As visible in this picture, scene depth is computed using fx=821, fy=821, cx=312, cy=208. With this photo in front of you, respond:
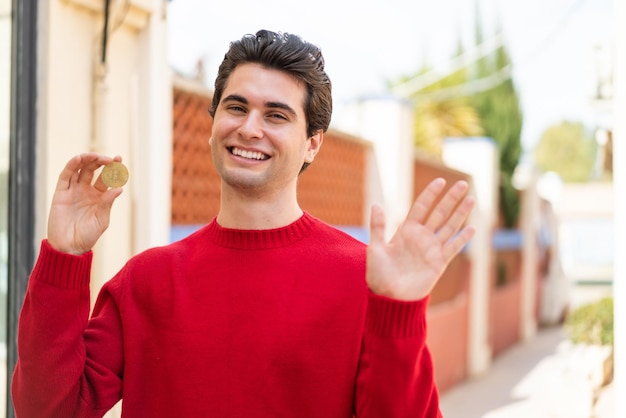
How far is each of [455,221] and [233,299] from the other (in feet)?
1.65

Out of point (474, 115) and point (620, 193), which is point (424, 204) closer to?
point (620, 193)

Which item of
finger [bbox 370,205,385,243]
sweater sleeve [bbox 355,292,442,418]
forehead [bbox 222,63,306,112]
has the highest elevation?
forehead [bbox 222,63,306,112]

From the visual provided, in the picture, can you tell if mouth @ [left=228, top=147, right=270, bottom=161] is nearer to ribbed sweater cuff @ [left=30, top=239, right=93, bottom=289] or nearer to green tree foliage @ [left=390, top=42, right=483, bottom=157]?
ribbed sweater cuff @ [left=30, top=239, right=93, bottom=289]

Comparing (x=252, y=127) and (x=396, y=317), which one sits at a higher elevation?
(x=252, y=127)

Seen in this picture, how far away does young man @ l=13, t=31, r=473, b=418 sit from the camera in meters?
1.63

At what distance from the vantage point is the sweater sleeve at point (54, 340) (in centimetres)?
161

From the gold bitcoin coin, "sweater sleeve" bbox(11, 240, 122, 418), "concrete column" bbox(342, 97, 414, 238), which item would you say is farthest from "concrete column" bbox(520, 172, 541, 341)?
"sweater sleeve" bbox(11, 240, 122, 418)

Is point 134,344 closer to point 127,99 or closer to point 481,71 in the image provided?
point 127,99

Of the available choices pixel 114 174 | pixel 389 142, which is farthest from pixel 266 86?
pixel 389 142

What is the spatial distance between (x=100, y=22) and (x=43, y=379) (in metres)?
2.14

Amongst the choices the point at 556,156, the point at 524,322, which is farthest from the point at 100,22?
the point at 556,156

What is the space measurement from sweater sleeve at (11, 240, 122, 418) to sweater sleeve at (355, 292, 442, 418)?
60 centimetres

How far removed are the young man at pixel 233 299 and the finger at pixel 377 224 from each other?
0.10m

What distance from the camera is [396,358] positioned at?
4.65 ft
